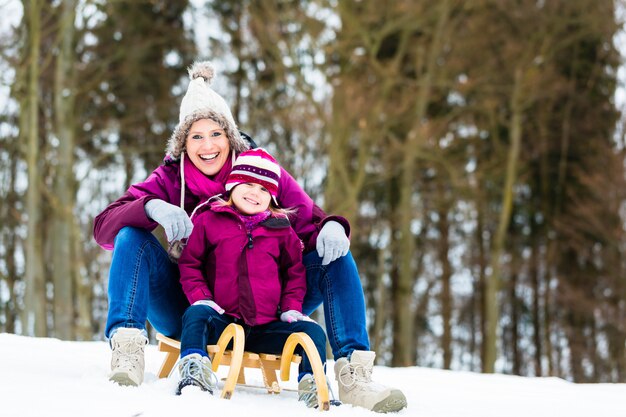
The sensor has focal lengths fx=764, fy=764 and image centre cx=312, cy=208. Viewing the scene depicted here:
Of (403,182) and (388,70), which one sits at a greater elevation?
(388,70)

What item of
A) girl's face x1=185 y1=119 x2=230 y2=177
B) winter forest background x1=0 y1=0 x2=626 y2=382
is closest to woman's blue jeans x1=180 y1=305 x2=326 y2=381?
girl's face x1=185 y1=119 x2=230 y2=177

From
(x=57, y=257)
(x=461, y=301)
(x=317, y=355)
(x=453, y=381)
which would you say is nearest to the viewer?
(x=317, y=355)

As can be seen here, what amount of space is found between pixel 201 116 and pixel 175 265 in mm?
674

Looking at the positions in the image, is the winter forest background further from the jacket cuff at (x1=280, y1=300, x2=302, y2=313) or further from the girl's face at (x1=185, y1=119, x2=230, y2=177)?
the jacket cuff at (x1=280, y1=300, x2=302, y2=313)

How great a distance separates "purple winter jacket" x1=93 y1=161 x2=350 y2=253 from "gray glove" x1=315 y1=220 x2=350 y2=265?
13cm

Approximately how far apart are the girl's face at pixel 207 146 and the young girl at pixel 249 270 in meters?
0.29

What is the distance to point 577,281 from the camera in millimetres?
15578

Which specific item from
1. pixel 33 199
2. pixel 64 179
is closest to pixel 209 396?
pixel 33 199

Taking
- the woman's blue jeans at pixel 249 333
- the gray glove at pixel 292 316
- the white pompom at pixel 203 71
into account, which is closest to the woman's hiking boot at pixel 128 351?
the woman's blue jeans at pixel 249 333

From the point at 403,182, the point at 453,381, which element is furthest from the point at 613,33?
the point at 453,381

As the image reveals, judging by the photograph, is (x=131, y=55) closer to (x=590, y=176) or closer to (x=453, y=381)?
(x=590, y=176)

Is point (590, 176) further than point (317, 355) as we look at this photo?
Yes

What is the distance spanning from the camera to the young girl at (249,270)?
2.75 metres

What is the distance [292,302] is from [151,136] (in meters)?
12.2
